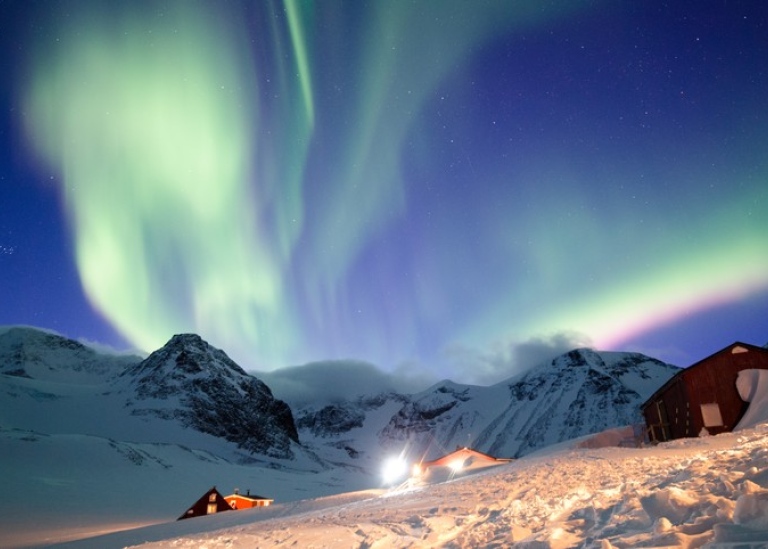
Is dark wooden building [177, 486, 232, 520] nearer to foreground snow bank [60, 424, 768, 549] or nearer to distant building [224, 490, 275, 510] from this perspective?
distant building [224, 490, 275, 510]

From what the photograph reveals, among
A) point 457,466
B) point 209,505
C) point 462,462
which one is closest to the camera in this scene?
point 457,466

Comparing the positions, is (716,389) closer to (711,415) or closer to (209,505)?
(711,415)

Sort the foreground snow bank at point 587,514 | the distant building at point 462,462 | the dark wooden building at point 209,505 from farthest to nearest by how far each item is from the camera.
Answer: the dark wooden building at point 209,505
the distant building at point 462,462
the foreground snow bank at point 587,514

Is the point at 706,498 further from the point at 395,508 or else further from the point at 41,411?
the point at 41,411

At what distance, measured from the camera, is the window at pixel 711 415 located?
1166 inches

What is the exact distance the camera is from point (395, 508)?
14.4m

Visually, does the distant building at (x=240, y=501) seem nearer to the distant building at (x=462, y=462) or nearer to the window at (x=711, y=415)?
the distant building at (x=462, y=462)

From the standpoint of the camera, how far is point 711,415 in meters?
29.9

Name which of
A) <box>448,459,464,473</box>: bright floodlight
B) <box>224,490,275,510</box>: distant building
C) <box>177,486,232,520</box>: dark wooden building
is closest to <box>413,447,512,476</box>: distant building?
<box>448,459,464,473</box>: bright floodlight

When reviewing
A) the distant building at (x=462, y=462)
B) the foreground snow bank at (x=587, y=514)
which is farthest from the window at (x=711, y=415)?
the foreground snow bank at (x=587, y=514)

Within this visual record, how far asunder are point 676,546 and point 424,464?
39887 millimetres

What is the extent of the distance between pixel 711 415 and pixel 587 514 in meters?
27.6

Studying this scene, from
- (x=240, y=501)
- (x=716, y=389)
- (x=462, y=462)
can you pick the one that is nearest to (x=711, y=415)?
(x=716, y=389)

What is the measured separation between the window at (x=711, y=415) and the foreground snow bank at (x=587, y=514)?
16.5 meters
